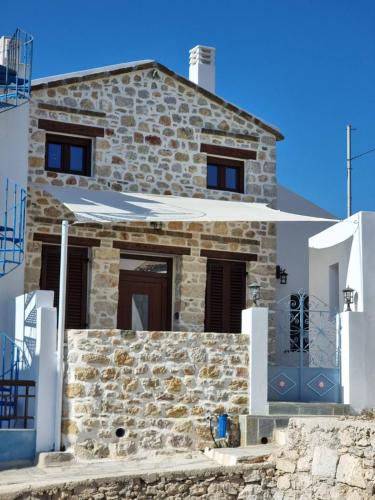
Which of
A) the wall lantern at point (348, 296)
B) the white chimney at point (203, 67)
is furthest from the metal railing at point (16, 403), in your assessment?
the white chimney at point (203, 67)

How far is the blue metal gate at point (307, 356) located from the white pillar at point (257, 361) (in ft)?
3.18

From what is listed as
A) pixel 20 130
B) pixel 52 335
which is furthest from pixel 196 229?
pixel 52 335

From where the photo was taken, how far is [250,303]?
65.5 feet

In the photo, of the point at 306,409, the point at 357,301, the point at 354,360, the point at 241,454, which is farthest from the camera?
the point at 357,301

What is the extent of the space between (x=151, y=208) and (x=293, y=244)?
16.9 ft

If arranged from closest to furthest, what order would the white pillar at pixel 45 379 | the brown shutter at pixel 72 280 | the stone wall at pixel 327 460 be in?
the stone wall at pixel 327 460 → the white pillar at pixel 45 379 → the brown shutter at pixel 72 280

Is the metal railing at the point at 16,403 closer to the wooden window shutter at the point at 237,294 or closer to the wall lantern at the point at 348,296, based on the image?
the wooden window shutter at the point at 237,294

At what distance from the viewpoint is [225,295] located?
19.8 metres

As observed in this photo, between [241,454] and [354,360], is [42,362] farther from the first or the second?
[354,360]

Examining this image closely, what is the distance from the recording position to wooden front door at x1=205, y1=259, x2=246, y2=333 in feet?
64.6

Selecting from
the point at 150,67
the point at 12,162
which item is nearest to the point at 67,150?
the point at 12,162

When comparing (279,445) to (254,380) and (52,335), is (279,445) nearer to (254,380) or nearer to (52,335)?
(254,380)

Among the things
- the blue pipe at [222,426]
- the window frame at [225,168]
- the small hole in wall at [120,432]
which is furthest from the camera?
the window frame at [225,168]

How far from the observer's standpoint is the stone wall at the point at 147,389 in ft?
48.3
